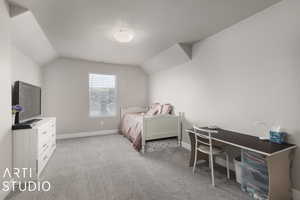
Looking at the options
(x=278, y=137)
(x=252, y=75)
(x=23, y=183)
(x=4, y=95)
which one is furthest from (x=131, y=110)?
(x=278, y=137)

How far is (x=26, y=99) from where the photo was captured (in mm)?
2459

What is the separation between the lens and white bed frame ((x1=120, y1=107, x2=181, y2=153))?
3162mm

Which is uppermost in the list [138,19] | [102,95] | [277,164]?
[138,19]

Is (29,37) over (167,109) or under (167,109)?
over

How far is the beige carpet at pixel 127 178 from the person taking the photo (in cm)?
175

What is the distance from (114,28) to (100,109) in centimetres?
295

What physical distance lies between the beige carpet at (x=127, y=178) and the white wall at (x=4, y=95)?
53 cm

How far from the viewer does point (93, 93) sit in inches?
180

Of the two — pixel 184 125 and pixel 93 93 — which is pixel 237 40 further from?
pixel 93 93

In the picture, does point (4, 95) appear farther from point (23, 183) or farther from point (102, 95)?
point (102, 95)

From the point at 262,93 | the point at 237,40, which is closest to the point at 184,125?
the point at 262,93

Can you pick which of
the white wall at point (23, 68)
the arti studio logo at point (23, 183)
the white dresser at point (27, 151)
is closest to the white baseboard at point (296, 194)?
the arti studio logo at point (23, 183)

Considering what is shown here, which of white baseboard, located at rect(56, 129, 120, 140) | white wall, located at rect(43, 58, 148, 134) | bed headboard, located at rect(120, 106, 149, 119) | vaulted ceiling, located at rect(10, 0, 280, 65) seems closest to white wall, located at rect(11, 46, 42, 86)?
white wall, located at rect(43, 58, 148, 134)

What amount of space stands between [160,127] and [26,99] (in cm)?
270
